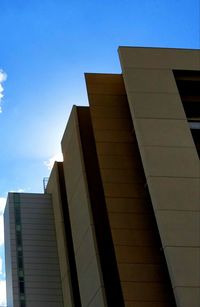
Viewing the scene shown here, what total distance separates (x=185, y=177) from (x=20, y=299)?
45.8 ft

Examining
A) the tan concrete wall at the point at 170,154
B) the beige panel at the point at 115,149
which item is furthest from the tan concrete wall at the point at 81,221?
the tan concrete wall at the point at 170,154

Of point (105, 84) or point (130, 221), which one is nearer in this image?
point (130, 221)

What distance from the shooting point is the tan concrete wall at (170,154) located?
68.9 ft

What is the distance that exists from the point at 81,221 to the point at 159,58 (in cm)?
960

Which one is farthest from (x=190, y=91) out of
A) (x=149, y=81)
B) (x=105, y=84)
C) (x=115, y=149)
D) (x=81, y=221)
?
(x=81, y=221)

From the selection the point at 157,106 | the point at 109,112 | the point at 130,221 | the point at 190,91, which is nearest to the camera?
the point at 130,221

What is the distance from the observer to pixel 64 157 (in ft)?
103

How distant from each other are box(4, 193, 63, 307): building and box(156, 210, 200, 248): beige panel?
12406 millimetres

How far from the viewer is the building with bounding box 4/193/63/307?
32.2 meters

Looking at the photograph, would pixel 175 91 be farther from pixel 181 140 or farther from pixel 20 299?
pixel 20 299

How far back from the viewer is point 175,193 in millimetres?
23062

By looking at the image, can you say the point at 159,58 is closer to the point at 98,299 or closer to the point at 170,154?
the point at 170,154

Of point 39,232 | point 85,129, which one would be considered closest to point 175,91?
point 85,129

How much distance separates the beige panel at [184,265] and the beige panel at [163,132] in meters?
5.48
